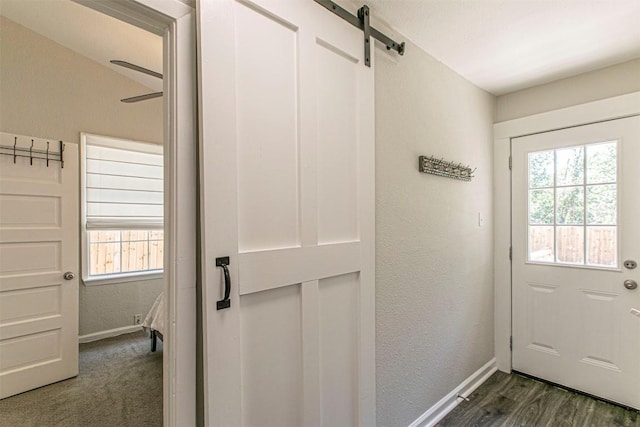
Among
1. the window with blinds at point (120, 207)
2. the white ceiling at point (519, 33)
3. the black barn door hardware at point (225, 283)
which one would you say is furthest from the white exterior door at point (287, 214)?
the window with blinds at point (120, 207)

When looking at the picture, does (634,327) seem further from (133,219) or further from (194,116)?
(133,219)

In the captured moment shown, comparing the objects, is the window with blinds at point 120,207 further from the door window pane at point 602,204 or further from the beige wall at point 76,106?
the door window pane at point 602,204

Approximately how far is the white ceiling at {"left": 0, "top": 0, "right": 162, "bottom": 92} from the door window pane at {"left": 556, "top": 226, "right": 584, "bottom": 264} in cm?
345

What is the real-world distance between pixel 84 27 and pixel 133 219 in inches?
77.1

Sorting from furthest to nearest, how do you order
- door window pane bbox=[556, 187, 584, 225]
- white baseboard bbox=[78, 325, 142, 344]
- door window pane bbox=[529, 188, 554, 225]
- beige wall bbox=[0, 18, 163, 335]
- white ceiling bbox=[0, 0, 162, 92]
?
white baseboard bbox=[78, 325, 142, 344], beige wall bbox=[0, 18, 163, 335], white ceiling bbox=[0, 0, 162, 92], door window pane bbox=[529, 188, 554, 225], door window pane bbox=[556, 187, 584, 225]

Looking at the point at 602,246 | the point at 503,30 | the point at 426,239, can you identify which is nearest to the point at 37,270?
the point at 426,239

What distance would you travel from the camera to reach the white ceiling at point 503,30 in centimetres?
152

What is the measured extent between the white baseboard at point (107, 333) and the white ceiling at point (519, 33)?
13.0 ft

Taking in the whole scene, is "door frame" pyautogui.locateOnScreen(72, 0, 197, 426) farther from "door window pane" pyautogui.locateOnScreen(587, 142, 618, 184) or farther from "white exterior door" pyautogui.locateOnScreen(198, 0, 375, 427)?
"door window pane" pyautogui.locateOnScreen(587, 142, 618, 184)

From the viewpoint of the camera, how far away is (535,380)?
2.44 metres

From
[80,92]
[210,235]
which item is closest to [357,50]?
[210,235]

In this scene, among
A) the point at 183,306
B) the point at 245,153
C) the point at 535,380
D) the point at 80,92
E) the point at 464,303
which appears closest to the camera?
the point at 183,306

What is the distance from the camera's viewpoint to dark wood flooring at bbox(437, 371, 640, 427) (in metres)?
1.96

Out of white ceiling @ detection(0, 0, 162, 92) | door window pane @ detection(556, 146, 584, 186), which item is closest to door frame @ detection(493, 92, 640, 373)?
door window pane @ detection(556, 146, 584, 186)
